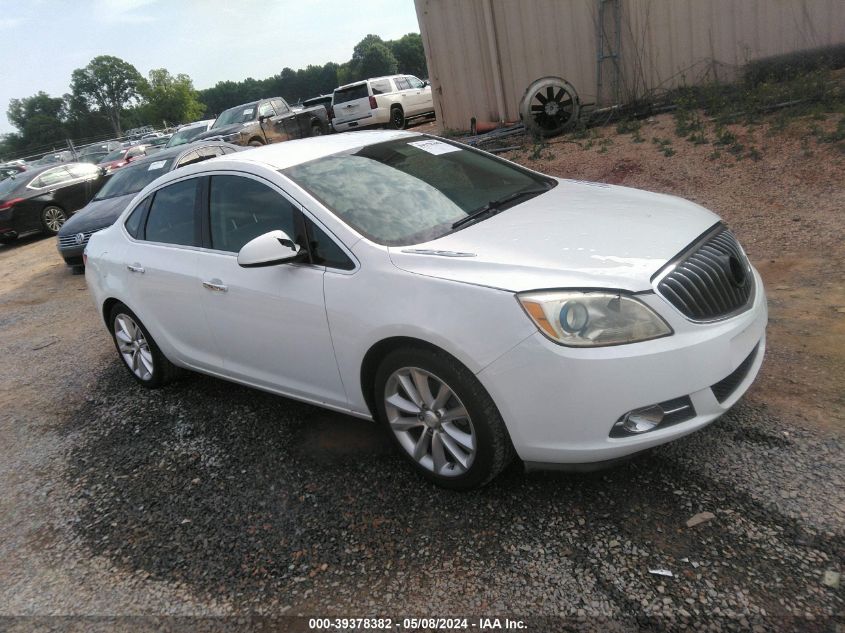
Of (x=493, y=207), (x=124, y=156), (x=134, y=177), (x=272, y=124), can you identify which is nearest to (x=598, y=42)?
(x=134, y=177)

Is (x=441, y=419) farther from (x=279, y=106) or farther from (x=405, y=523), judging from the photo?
(x=279, y=106)

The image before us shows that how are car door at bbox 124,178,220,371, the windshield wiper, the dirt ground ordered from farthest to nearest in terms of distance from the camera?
car door at bbox 124,178,220,371 → the dirt ground → the windshield wiper

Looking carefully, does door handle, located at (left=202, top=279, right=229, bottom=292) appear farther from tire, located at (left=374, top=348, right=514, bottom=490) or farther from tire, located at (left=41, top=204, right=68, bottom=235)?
tire, located at (left=41, top=204, right=68, bottom=235)

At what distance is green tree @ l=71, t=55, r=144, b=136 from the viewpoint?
12513cm

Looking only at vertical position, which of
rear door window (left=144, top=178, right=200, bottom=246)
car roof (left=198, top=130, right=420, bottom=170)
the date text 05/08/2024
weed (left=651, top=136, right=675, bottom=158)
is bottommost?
the date text 05/08/2024

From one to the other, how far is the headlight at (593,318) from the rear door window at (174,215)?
2396 millimetres

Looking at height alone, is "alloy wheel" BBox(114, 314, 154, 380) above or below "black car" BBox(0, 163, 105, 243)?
below

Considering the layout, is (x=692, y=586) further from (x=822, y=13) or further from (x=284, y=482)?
(x=822, y=13)

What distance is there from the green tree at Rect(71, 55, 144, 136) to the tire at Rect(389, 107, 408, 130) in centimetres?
12092

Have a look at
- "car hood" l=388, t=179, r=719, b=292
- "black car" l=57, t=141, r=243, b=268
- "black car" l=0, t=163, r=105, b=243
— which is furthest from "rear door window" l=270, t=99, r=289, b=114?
"car hood" l=388, t=179, r=719, b=292

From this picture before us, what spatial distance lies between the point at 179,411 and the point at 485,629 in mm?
2962

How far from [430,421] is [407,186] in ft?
4.35

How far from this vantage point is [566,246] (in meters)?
2.85

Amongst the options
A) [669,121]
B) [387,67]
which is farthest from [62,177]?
[387,67]
